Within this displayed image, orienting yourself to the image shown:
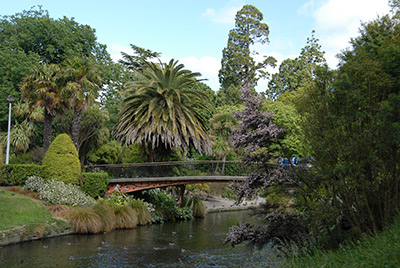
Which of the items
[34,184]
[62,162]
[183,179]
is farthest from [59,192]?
[183,179]

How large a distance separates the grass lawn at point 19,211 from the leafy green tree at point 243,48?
3983 centimetres

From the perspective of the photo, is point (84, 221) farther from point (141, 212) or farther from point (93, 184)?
point (141, 212)

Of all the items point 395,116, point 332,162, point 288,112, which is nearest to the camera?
point 395,116

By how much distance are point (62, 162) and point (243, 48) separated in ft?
127

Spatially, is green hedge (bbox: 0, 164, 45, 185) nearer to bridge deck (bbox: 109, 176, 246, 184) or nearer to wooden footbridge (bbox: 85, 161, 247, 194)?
wooden footbridge (bbox: 85, 161, 247, 194)

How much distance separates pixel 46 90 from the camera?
2641cm

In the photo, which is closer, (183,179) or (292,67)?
(183,179)

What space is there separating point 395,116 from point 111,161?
1233 inches

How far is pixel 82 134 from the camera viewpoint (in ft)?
116

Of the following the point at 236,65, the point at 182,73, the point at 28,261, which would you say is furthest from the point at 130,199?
the point at 236,65

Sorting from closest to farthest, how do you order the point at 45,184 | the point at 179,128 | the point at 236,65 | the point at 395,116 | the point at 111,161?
the point at 395,116
the point at 45,184
the point at 179,128
the point at 111,161
the point at 236,65

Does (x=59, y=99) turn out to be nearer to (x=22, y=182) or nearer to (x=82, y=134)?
(x=22, y=182)

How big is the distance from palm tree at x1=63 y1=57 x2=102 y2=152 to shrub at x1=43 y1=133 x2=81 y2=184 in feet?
8.02

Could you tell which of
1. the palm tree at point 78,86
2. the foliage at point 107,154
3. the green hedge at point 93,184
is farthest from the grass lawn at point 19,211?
the foliage at point 107,154
